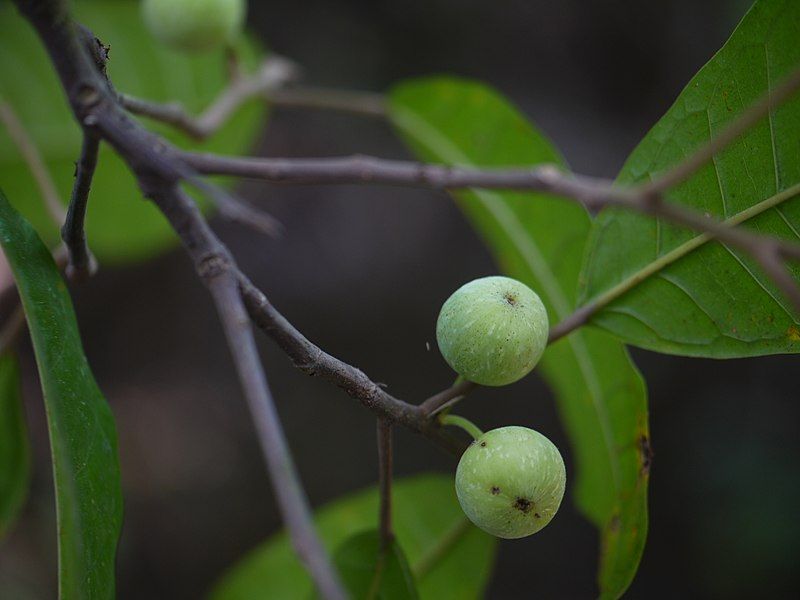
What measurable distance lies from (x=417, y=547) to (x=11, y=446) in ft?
1.94

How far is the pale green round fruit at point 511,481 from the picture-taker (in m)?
0.63

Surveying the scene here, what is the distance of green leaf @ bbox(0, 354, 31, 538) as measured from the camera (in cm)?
102

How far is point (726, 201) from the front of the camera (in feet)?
2.39

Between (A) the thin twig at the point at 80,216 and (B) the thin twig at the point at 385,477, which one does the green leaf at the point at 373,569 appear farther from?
(A) the thin twig at the point at 80,216

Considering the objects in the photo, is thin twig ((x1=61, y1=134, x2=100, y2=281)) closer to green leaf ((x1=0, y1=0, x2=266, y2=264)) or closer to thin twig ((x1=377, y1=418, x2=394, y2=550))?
thin twig ((x1=377, y1=418, x2=394, y2=550))

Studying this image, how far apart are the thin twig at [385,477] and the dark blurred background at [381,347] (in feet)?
4.48

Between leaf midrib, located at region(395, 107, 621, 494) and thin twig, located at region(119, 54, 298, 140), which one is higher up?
thin twig, located at region(119, 54, 298, 140)

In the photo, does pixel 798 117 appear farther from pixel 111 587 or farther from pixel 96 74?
pixel 111 587

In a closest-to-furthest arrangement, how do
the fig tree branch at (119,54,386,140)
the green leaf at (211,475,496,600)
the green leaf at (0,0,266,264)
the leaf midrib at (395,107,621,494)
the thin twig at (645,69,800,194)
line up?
the thin twig at (645,69,800,194) < the leaf midrib at (395,107,621,494) < the green leaf at (211,475,496,600) < the fig tree branch at (119,54,386,140) < the green leaf at (0,0,266,264)

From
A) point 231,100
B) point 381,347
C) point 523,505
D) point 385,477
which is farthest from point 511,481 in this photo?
point 381,347

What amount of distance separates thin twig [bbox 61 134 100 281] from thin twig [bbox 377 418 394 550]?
307mm

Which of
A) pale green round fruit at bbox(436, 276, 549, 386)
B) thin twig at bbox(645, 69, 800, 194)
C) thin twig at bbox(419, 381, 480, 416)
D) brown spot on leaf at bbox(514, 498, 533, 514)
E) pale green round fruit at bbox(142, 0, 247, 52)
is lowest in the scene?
brown spot on leaf at bbox(514, 498, 533, 514)

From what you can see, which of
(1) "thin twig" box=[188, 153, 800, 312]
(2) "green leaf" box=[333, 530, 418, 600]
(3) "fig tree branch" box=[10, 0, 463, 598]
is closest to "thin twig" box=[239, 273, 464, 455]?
(3) "fig tree branch" box=[10, 0, 463, 598]

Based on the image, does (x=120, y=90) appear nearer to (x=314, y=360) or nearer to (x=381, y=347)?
(x=314, y=360)
